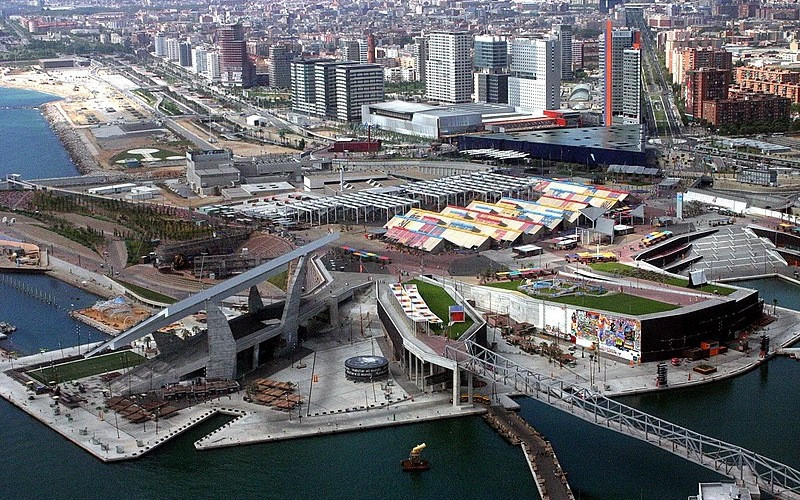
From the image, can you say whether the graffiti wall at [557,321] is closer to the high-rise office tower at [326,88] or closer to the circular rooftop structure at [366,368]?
the circular rooftop structure at [366,368]

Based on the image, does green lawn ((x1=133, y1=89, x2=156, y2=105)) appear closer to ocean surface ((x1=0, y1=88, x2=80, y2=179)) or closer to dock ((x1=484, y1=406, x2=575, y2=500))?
ocean surface ((x1=0, y1=88, x2=80, y2=179))

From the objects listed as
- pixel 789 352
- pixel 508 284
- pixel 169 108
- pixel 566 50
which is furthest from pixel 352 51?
pixel 789 352

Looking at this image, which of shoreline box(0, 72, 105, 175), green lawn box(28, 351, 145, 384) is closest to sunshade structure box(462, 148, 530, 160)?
shoreline box(0, 72, 105, 175)

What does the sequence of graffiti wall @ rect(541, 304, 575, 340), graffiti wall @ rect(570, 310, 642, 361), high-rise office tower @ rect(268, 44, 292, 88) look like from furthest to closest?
high-rise office tower @ rect(268, 44, 292, 88), graffiti wall @ rect(541, 304, 575, 340), graffiti wall @ rect(570, 310, 642, 361)

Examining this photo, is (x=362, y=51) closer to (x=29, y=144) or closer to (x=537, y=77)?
(x=537, y=77)

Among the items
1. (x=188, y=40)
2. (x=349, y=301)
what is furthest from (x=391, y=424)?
(x=188, y=40)

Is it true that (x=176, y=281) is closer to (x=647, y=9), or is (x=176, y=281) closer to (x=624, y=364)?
(x=624, y=364)

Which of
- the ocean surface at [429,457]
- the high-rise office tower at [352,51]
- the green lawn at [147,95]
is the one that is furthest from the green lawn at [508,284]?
the high-rise office tower at [352,51]
